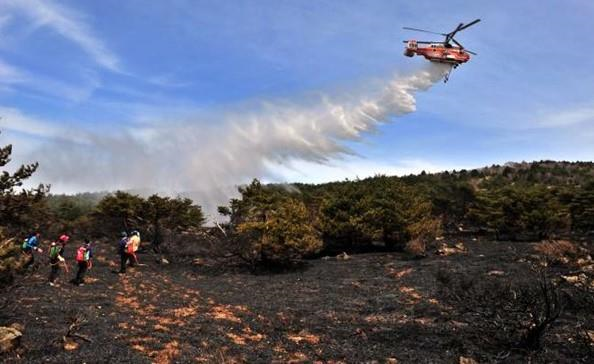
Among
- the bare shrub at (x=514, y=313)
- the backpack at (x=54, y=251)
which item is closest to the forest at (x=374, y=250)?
the bare shrub at (x=514, y=313)

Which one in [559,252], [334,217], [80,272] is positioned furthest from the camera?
[334,217]

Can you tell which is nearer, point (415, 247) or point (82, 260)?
point (82, 260)

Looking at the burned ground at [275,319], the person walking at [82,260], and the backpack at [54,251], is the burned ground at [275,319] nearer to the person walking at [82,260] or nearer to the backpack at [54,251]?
the person walking at [82,260]

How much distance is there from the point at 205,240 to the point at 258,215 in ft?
20.8

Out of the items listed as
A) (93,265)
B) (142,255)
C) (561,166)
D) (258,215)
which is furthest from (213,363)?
(561,166)

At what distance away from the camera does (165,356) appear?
11430 millimetres

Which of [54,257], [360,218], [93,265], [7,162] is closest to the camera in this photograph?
[7,162]

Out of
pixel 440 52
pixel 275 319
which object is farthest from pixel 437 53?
pixel 275 319

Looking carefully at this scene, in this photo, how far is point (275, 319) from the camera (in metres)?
15.7

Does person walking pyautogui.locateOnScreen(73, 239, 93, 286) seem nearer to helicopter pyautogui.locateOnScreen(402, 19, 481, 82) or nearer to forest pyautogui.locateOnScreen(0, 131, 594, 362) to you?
forest pyautogui.locateOnScreen(0, 131, 594, 362)

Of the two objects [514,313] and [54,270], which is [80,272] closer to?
[54,270]

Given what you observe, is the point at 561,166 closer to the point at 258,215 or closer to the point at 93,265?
the point at 258,215

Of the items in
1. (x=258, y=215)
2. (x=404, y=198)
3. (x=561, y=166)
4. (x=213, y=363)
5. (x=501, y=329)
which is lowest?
(x=213, y=363)

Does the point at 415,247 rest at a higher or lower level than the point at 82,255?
higher
